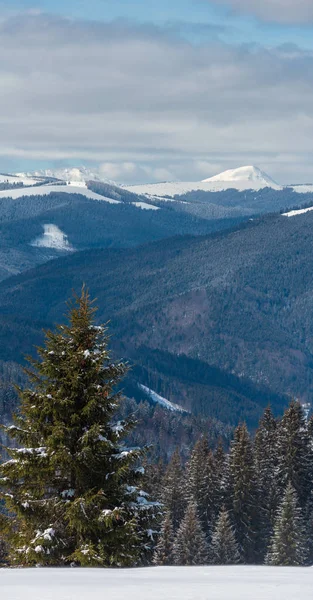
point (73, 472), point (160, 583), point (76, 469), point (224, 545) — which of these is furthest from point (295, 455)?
point (160, 583)

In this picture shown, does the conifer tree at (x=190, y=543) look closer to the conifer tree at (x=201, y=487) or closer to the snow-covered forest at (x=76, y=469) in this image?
the conifer tree at (x=201, y=487)

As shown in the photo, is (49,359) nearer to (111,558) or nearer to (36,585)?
(111,558)

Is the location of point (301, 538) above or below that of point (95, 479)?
below

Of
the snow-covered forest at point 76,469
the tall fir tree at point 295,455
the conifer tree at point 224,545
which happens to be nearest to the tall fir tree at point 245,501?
the tall fir tree at point 295,455

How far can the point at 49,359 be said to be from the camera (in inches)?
1214

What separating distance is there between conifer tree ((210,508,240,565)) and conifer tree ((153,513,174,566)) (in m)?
3.06

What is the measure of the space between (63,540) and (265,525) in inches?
2046

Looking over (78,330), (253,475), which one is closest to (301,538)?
(253,475)

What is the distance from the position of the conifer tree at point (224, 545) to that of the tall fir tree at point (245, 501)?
3949mm

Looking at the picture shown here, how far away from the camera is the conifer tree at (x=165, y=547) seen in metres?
72.2

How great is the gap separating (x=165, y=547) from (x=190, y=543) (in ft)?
6.11

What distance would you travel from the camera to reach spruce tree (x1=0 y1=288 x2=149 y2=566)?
28469 mm

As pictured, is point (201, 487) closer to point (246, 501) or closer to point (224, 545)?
point (246, 501)

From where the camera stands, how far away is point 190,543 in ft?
240
